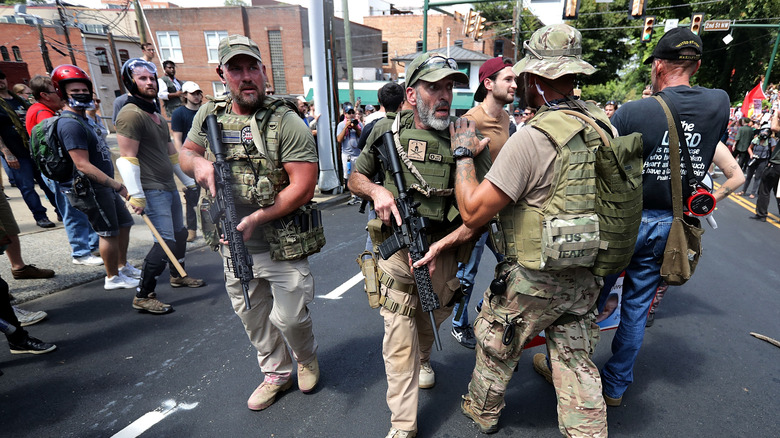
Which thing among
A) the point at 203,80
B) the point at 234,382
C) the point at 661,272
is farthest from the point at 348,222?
the point at 203,80

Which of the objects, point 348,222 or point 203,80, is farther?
point 203,80

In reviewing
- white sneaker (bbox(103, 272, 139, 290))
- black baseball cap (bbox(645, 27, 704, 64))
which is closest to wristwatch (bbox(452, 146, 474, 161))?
black baseball cap (bbox(645, 27, 704, 64))

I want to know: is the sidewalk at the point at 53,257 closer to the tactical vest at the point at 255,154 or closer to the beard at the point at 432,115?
the tactical vest at the point at 255,154

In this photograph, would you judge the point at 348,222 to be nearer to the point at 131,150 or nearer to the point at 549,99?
the point at 131,150

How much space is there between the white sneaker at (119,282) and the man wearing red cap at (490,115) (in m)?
3.35

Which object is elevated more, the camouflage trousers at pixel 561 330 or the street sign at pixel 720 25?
the street sign at pixel 720 25

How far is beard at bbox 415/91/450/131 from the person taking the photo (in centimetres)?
196

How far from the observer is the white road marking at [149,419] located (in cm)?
222

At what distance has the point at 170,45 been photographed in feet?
97.6

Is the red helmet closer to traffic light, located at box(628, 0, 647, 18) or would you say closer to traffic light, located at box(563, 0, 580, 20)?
traffic light, located at box(563, 0, 580, 20)

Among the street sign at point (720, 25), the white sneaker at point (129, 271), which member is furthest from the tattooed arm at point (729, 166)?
the street sign at point (720, 25)

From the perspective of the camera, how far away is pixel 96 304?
3676 mm

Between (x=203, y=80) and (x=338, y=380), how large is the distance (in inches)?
1273

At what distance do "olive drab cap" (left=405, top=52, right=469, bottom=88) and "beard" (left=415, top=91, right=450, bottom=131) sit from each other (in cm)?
9
